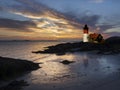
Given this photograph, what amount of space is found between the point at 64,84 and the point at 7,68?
7273 millimetres

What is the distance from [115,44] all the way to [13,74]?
5539cm

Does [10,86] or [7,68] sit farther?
[7,68]

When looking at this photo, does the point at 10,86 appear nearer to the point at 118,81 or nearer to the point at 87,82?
the point at 87,82

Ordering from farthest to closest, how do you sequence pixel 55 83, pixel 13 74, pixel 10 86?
1. pixel 13 74
2. pixel 55 83
3. pixel 10 86

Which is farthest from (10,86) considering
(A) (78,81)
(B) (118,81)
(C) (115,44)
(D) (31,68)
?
(C) (115,44)

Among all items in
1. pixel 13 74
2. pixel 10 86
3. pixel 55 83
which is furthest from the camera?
pixel 13 74

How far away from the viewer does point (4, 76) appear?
23594 millimetres

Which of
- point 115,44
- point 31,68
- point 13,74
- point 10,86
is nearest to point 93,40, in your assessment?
point 115,44

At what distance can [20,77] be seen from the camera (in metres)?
24.4

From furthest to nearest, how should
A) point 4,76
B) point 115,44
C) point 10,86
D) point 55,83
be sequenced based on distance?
point 115,44 → point 4,76 → point 55,83 → point 10,86

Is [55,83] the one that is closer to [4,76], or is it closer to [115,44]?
[4,76]

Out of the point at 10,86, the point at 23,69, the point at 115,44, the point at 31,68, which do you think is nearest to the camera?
the point at 10,86

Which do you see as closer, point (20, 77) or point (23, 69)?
point (20, 77)

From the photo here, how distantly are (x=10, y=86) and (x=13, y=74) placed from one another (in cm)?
594
